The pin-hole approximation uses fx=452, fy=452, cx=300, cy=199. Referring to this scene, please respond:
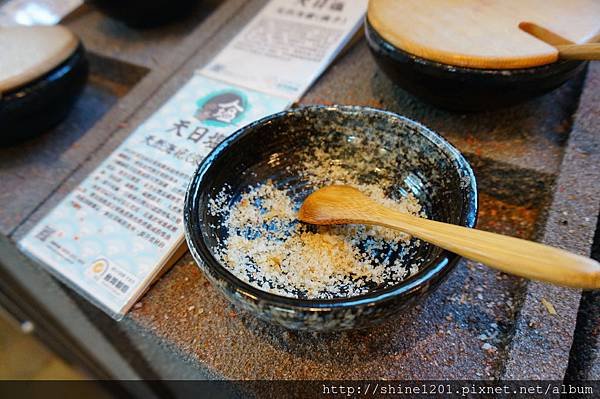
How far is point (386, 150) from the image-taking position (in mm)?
900

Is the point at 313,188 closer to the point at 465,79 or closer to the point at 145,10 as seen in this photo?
the point at 465,79

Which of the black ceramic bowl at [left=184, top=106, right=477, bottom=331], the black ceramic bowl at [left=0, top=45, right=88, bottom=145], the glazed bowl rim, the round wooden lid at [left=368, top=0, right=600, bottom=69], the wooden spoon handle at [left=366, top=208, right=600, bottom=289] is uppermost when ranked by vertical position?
the round wooden lid at [left=368, top=0, right=600, bottom=69]

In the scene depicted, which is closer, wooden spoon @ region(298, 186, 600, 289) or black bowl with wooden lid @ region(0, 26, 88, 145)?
wooden spoon @ region(298, 186, 600, 289)

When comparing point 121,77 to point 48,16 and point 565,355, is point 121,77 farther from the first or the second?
point 565,355

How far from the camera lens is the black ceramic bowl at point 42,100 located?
48.4 inches

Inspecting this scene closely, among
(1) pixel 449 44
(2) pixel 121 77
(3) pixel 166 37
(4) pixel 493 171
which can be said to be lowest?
(2) pixel 121 77

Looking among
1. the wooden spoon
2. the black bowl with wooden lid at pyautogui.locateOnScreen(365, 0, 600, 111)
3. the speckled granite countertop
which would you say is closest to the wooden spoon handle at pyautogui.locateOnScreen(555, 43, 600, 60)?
the black bowl with wooden lid at pyautogui.locateOnScreen(365, 0, 600, 111)

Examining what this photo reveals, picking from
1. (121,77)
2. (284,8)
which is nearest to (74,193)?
(121,77)

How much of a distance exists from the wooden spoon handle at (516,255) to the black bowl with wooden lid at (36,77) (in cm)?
111

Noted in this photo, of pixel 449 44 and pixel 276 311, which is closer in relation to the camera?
pixel 276 311

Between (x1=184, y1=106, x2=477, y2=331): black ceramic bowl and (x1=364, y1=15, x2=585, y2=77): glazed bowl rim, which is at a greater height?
(x1=364, y1=15, x2=585, y2=77): glazed bowl rim

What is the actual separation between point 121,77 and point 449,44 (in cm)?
128

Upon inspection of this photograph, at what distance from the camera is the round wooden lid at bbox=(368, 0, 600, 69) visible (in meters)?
0.86

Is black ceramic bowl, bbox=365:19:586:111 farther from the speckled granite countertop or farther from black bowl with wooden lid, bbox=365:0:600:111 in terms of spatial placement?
the speckled granite countertop
